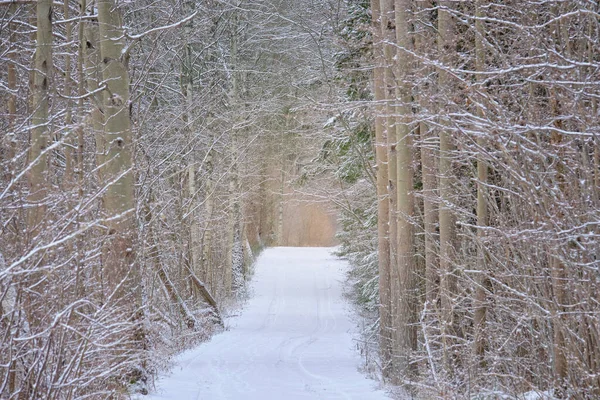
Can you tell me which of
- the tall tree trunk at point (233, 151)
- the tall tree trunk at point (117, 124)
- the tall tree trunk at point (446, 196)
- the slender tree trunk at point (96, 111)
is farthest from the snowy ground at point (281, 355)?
the slender tree trunk at point (96, 111)

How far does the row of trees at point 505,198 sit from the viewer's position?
4918 millimetres

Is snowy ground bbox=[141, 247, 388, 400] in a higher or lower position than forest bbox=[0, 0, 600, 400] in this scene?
lower

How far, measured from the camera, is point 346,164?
17.8 meters

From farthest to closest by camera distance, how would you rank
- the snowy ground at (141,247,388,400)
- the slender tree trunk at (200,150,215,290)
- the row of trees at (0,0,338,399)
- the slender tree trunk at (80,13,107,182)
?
the slender tree trunk at (200,150,215,290) < the snowy ground at (141,247,388,400) < the slender tree trunk at (80,13,107,182) < the row of trees at (0,0,338,399)

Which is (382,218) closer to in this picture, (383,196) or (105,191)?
(383,196)

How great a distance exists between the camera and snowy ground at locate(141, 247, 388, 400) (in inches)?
396

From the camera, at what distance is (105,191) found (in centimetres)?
698

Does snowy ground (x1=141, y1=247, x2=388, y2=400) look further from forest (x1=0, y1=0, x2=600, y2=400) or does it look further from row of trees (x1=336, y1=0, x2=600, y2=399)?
row of trees (x1=336, y1=0, x2=600, y2=399)

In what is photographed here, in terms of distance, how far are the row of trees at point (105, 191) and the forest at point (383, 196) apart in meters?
0.04

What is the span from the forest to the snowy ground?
54cm

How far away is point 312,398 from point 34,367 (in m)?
5.24

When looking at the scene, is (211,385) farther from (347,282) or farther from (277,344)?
(347,282)

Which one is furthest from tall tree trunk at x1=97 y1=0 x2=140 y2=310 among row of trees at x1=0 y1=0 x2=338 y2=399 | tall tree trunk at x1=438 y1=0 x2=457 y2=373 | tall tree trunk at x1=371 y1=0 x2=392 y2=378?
tall tree trunk at x1=371 y1=0 x2=392 y2=378

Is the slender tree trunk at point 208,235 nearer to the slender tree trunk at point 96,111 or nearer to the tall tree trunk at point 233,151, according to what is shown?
the tall tree trunk at point 233,151
